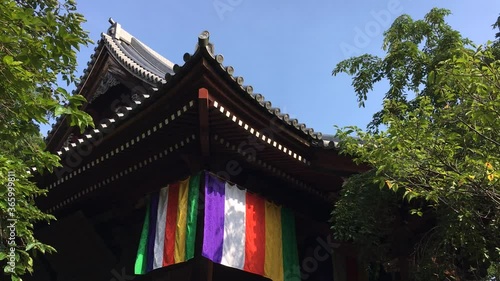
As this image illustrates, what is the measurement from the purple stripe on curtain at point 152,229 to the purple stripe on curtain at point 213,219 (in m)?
1.08

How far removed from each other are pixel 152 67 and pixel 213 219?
5599mm

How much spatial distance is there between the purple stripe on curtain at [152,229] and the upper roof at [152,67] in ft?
4.66

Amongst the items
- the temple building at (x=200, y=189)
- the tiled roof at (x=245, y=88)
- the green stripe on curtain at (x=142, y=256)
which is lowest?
the green stripe on curtain at (x=142, y=256)

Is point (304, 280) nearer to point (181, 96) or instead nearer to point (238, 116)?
point (238, 116)

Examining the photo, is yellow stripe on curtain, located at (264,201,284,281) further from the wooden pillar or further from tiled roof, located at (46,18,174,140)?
tiled roof, located at (46,18,174,140)

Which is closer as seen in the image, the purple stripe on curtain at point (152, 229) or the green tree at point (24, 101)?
the green tree at point (24, 101)

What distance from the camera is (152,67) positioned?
1102 centimetres

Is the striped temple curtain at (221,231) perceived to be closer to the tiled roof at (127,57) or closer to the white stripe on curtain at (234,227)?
the white stripe on curtain at (234,227)

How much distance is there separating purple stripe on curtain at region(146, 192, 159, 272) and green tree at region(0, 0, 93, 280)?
6.83 feet

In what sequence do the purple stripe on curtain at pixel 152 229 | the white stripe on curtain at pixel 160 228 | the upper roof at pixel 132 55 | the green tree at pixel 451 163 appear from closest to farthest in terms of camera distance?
the green tree at pixel 451 163
the white stripe on curtain at pixel 160 228
the purple stripe on curtain at pixel 152 229
the upper roof at pixel 132 55

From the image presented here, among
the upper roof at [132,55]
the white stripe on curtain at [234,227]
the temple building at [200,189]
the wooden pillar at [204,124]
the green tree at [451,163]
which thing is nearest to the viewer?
the green tree at [451,163]

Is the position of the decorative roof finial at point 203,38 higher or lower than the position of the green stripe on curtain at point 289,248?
higher

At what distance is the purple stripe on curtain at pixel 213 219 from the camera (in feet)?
20.4

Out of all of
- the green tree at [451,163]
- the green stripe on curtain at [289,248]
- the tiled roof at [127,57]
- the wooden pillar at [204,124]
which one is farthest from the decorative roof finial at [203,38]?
the green stripe on curtain at [289,248]
